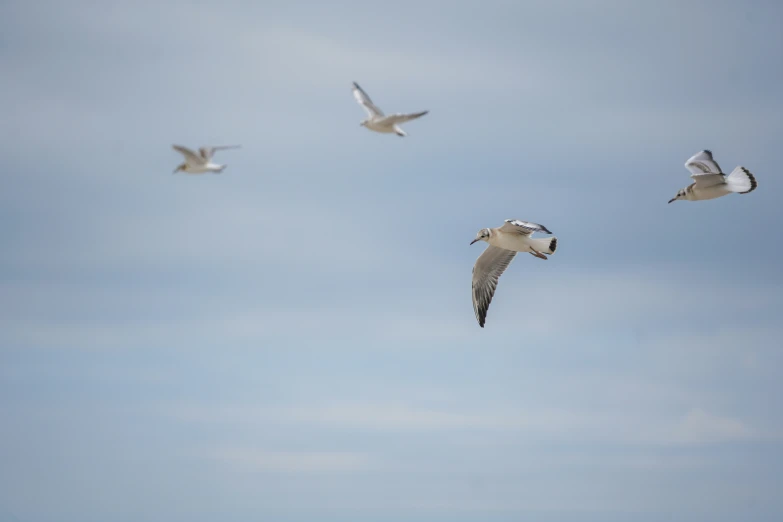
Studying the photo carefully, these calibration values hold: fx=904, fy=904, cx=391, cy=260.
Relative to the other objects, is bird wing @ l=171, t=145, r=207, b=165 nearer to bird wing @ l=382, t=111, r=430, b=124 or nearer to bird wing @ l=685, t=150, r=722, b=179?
bird wing @ l=382, t=111, r=430, b=124

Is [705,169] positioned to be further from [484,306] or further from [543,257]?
[484,306]

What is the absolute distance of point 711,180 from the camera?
1850 centimetres

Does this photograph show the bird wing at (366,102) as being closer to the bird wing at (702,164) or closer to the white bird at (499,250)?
the white bird at (499,250)

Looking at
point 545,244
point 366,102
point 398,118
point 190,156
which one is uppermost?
point 366,102

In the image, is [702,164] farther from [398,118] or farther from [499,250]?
[398,118]

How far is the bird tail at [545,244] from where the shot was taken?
18.7 m

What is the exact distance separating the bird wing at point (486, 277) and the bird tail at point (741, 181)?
16.2 ft

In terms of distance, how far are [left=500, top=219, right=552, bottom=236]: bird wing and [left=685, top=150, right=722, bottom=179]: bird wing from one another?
364cm

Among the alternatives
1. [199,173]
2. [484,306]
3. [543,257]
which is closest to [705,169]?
[543,257]

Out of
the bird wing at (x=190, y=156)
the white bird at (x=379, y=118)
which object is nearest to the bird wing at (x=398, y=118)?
the white bird at (x=379, y=118)

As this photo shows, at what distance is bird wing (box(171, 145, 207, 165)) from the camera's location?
55.2 ft

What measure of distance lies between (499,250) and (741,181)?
5349 mm

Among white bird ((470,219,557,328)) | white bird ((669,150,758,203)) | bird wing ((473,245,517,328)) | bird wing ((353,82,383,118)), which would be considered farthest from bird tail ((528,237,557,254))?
bird wing ((353,82,383,118))

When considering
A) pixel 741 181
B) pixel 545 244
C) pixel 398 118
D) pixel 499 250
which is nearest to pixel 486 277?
pixel 499 250
